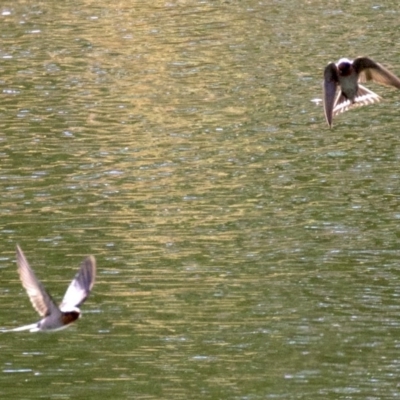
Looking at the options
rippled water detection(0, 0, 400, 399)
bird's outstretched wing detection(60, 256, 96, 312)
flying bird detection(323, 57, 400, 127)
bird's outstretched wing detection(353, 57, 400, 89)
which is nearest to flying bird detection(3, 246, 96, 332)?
bird's outstretched wing detection(60, 256, 96, 312)

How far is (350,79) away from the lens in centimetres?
1319

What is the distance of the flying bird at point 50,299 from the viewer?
378 inches

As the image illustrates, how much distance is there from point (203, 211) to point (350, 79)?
194 inches

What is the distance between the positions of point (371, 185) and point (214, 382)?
649cm

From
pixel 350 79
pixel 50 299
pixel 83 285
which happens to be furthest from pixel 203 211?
pixel 50 299

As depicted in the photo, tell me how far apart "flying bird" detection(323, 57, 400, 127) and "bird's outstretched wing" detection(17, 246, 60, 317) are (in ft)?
13.1

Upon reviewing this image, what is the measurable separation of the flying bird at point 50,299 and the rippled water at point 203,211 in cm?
230

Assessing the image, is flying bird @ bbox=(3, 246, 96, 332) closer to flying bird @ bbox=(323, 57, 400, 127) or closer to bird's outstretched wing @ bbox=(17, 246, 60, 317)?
bird's outstretched wing @ bbox=(17, 246, 60, 317)

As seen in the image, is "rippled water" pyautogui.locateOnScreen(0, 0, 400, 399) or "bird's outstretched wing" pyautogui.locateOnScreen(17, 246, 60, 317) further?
"rippled water" pyautogui.locateOnScreen(0, 0, 400, 399)

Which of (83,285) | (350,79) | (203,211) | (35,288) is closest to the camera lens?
(35,288)

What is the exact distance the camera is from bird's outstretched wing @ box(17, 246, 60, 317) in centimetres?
952

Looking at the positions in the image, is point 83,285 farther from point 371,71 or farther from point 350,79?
point 371,71

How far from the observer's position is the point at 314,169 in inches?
769

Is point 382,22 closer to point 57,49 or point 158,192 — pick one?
point 57,49
